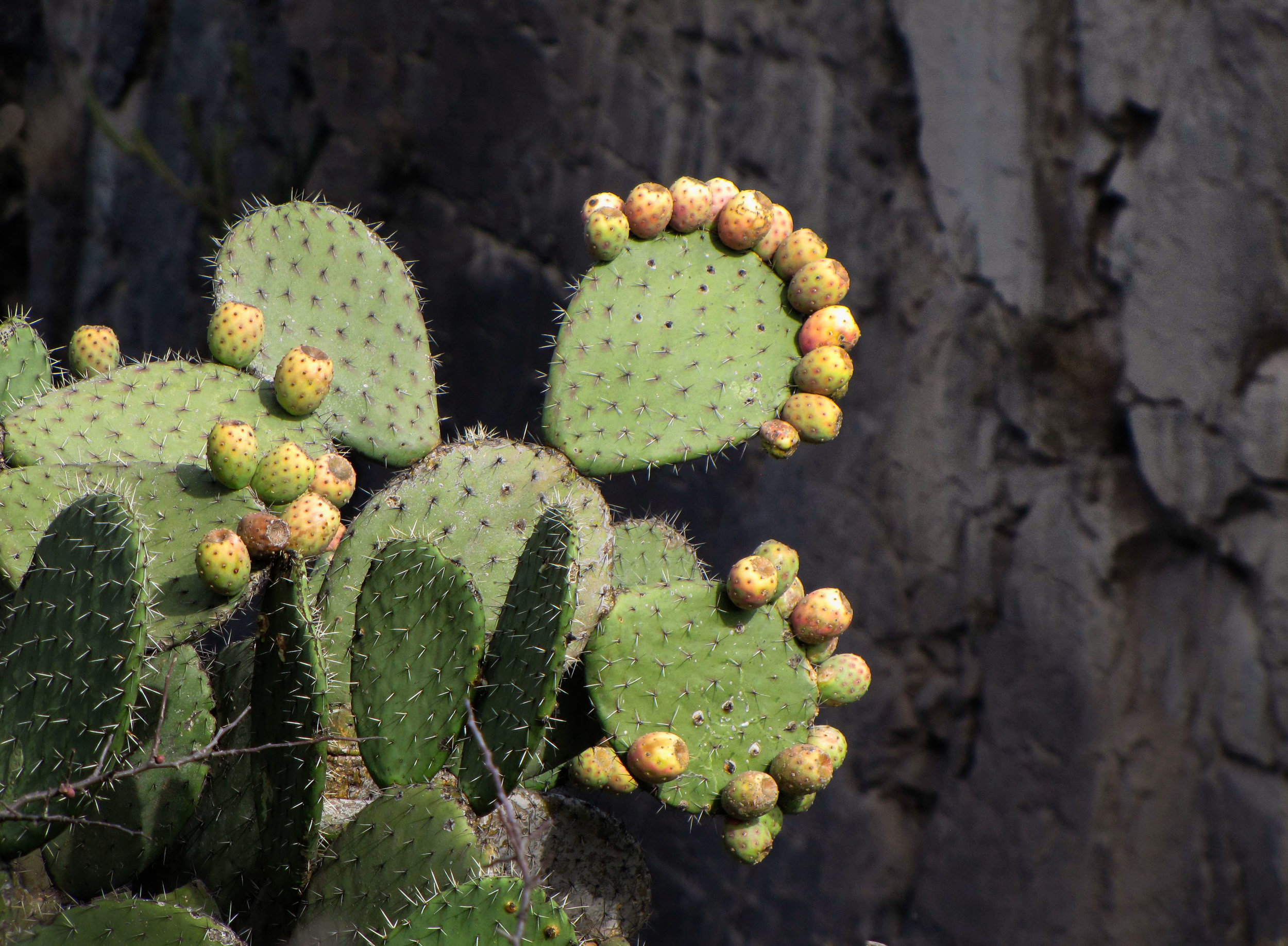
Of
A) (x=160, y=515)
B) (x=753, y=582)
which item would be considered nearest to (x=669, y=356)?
(x=753, y=582)

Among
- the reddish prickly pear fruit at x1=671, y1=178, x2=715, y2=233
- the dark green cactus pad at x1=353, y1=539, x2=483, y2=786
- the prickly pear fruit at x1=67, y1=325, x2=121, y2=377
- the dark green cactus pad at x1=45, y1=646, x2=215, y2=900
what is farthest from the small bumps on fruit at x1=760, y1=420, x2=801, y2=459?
the prickly pear fruit at x1=67, y1=325, x2=121, y2=377

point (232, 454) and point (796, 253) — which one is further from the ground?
point (796, 253)

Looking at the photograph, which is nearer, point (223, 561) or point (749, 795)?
point (223, 561)

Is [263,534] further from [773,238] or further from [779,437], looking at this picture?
[773,238]

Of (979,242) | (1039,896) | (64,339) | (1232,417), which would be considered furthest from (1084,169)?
(64,339)

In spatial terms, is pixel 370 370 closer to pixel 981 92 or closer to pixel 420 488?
pixel 420 488

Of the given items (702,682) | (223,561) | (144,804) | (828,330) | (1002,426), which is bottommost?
(1002,426)
